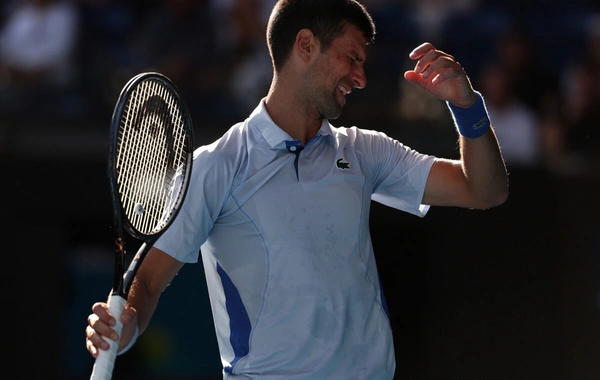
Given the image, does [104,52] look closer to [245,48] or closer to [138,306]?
[245,48]

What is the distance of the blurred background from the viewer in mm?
6270

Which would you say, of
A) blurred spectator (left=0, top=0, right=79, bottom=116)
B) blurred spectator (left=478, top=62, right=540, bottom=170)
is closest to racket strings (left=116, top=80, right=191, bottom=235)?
blurred spectator (left=0, top=0, right=79, bottom=116)

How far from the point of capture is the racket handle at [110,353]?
8.48 ft

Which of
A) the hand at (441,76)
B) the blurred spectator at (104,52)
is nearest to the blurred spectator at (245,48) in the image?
the blurred spectator at (104,52)

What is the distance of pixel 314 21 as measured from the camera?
3.26 meters

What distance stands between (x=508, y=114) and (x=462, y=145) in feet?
12.1

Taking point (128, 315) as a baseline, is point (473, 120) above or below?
above

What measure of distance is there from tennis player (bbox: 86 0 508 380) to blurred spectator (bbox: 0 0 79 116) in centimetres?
380

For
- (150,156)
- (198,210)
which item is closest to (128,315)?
(198,210)

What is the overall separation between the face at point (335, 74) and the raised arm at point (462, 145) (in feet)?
0.58

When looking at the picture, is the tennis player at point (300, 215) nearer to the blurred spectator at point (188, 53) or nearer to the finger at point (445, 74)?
the finger at point (445, 74)

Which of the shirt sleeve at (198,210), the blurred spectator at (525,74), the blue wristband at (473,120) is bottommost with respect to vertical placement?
the shirt sleeve at (198,210)

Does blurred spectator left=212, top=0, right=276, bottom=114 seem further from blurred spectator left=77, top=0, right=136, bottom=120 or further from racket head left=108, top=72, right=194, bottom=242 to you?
racket head left=108, top=72, right=194, bottom=242

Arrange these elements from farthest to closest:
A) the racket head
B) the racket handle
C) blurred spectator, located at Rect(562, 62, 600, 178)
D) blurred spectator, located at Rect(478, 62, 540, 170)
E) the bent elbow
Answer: blurred spectator, located at Rect(478, 62, 540, 170) < blurred spectator, located at Rect(562, 62, 600, 178) < the bent elbow < the racket head < the racket handle
